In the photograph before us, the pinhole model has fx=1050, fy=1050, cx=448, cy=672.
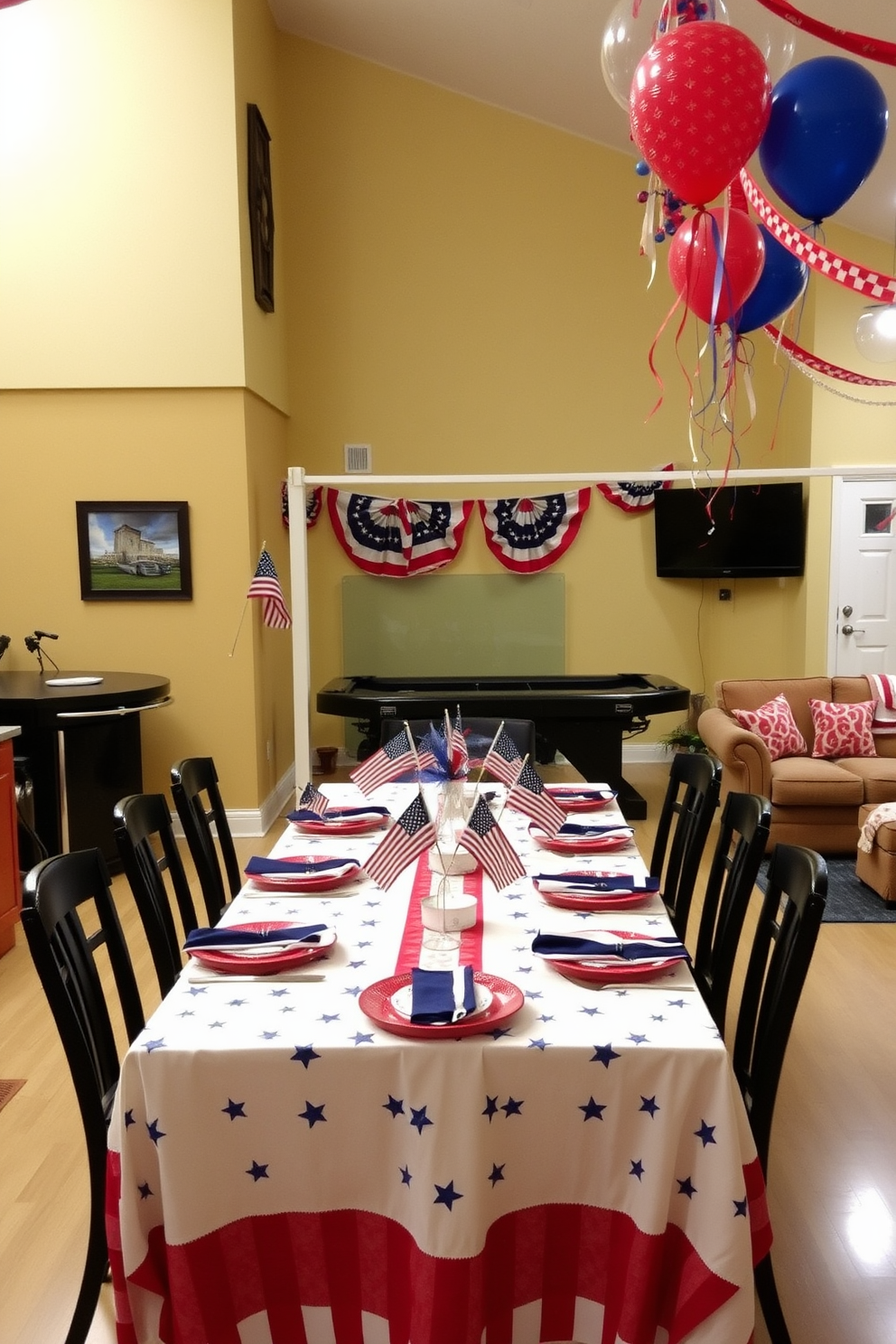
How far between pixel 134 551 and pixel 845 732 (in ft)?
13.0

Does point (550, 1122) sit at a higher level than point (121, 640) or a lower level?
lower

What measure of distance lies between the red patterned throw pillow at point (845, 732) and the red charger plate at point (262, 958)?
4284 mm

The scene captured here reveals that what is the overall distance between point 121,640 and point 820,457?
14.8ft

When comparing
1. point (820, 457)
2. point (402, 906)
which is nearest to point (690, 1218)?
point (402, 906)

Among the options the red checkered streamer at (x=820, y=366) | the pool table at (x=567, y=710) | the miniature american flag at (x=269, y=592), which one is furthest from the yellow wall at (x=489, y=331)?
the red checkered streamer at (x=820, y=366)

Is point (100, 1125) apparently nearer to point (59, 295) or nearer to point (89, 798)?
point (89, 798)

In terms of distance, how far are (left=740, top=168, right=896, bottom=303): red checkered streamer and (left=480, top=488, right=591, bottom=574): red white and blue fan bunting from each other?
182 inches

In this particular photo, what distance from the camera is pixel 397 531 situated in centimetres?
747

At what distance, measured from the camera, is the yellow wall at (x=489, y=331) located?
731 cm

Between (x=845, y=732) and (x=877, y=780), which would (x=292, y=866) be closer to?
(x=877, y=780)

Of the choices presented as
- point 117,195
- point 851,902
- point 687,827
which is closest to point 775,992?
point 687,827

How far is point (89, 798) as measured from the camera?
16.4 feet

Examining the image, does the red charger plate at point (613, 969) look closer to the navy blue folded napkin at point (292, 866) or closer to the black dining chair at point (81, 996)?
the navy blue folded napkin at point (292, 866)

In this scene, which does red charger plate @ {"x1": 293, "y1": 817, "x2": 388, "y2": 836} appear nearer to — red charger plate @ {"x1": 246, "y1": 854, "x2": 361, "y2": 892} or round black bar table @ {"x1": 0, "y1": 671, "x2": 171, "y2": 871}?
red charger plate @ {"x1": 246, "y1": 854, "x2": 361, "y2": 892}
